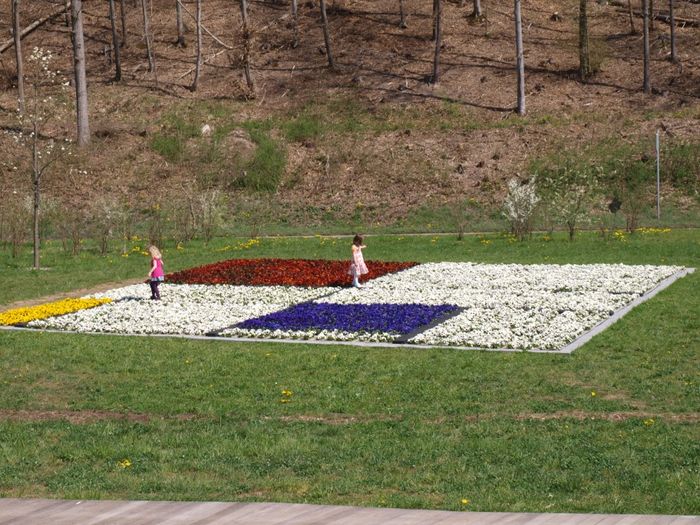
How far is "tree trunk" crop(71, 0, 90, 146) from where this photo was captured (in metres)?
48.1

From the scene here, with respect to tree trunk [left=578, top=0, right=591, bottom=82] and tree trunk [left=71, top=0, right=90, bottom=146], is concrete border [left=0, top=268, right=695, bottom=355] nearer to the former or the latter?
tree trunk [left=71, top=0, right=90, bottom=146]

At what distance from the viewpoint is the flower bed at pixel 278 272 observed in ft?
86.1

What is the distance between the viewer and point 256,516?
27.2ft

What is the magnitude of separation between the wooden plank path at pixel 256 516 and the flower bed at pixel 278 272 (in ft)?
56.0

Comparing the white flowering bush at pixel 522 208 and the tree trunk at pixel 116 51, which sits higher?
the tree trunk at pixel 116 51

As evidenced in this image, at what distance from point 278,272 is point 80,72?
25.3m

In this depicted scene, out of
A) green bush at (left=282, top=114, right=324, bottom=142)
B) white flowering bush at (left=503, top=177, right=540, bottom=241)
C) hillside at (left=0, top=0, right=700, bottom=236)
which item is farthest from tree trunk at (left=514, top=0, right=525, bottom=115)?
white flowering bush at (left=503, top=177, right=540, bottom=241)

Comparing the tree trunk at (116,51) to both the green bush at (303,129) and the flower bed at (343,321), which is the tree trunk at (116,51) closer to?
the green bush at (303,129)

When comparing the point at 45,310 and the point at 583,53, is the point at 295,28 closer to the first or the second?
the point at 583,53

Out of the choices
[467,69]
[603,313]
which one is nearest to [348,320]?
[603,313]

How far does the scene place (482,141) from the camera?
49.8 metres

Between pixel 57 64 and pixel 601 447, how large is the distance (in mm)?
58078

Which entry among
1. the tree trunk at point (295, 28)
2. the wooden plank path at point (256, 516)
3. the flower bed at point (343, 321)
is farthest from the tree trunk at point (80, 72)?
the wooden plank path at point (256, 516)

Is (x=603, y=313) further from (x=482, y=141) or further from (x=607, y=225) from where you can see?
(x=482, y=141)
